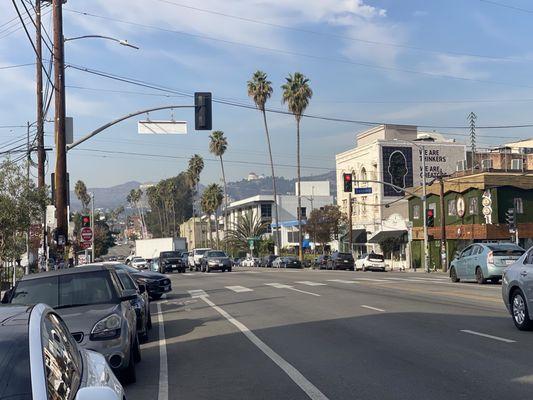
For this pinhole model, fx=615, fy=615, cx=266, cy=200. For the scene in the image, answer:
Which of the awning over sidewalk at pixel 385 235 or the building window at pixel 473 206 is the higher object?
the building window at pixel 473 206

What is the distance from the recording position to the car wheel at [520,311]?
11332 millimetres

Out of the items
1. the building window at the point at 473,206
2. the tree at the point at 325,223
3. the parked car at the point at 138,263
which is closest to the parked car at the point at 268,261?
the tree at the point at 325,223

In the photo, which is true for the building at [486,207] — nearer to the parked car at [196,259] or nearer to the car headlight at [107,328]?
the parked car at [196,259]

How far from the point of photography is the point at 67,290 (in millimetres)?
8969

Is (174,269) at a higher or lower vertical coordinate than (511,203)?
lower

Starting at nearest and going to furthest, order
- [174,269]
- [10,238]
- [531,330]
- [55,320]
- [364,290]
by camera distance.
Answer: [55,320] < [531,330] < [10,238] < [364,290] < [174,269]

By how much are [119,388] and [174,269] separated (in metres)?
46.0

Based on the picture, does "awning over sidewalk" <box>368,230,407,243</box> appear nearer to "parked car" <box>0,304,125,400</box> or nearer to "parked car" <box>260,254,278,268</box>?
"parked car" <box>260,254,278,268</box>

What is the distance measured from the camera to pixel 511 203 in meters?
46.0

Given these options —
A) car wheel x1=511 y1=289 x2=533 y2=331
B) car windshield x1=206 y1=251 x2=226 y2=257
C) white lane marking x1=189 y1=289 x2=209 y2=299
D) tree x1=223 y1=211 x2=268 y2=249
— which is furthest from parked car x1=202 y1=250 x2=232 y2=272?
tree x1=223 y1=211 x2=268 y2=249

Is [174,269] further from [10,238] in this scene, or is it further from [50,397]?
[50,397]

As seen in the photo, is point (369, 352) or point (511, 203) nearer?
point (369, 352)

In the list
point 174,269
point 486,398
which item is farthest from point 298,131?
point 486,398

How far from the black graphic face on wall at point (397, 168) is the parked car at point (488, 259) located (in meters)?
42.5
